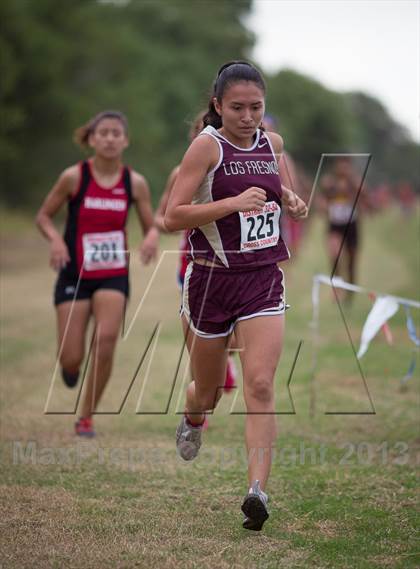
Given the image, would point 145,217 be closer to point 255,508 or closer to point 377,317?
point 377,317

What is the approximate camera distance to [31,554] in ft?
14.5

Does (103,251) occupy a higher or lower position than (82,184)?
lower

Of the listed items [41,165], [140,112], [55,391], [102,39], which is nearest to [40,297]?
[55,391]

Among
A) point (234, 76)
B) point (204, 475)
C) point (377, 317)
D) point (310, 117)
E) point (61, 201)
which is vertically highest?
point (234, 76)

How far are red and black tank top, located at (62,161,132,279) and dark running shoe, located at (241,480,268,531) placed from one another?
2.87 metres

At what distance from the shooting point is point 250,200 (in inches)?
191

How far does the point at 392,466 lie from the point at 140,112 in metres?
50.1

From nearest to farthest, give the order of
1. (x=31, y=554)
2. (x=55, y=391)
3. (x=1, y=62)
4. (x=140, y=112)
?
(x=31, y=554)
(x=55, y=391)
(x=1, y=62)
(x=140, y=112)

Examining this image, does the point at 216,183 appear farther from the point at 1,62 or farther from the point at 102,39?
the point at 102,39

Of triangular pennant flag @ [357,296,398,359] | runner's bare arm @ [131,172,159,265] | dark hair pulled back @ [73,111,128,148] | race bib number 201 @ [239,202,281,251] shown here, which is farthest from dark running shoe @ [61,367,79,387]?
race bib number 201 @ [239,202,281,251]

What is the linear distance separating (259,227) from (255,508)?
4.51 feet

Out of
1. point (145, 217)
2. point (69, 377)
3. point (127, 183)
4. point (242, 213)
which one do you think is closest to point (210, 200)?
point (242, 213)

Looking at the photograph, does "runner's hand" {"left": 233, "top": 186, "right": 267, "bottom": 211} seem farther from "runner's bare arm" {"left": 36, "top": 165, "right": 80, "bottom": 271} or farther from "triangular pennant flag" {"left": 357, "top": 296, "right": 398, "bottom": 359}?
"runner's bare arm" {"left": 36, "top": 165, "right": 80, "bottom": 271}

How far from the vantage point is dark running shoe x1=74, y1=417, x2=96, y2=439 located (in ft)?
23.4
